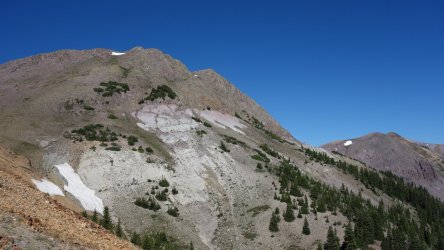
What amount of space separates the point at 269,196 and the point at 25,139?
44.6 meters

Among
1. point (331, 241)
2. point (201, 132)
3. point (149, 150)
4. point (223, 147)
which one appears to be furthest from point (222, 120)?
point (331, 241)

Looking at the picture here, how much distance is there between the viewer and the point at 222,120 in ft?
387

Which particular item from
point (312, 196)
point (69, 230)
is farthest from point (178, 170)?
point (69, 230)

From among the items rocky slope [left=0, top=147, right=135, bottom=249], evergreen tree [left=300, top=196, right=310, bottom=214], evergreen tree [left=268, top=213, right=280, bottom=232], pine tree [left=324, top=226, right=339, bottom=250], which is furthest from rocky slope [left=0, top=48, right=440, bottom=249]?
pine tree [left=324, top=226, right=339, bottom=250]

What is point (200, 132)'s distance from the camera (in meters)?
96.2

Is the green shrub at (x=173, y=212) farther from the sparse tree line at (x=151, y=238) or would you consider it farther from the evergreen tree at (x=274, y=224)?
the evergreen tree at (x=274, y=224)

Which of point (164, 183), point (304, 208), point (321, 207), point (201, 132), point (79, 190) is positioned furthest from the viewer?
point (201, 132)

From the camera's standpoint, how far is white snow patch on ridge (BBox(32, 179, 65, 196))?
4944 cm

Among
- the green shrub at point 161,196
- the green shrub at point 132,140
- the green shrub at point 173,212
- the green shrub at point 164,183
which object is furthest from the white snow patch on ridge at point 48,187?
the green shrub at point 132,140

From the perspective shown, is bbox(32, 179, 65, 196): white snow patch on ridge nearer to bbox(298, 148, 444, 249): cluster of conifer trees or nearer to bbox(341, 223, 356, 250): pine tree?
bbox(341, 223, 356, 250): pine tree

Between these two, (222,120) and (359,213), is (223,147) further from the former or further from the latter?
(359,213)

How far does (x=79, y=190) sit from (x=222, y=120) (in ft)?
196

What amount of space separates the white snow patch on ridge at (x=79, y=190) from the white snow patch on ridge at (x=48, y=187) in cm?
480

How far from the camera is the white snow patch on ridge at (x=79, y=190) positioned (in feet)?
197
